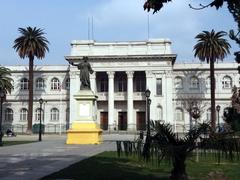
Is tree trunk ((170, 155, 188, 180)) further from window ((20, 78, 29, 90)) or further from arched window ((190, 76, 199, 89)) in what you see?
window ((20, 78, 29, 90))

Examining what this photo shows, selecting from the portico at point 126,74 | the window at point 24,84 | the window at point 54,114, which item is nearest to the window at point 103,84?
the portico at point 126,74

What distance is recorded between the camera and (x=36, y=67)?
90.1 m

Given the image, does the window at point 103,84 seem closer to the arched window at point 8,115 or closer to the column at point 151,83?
the column at point 151,83

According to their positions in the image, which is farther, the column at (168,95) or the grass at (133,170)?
the column at (168,95)

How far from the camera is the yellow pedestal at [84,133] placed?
35.4 metres

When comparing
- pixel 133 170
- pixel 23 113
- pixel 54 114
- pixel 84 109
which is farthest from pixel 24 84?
pixel 133 170

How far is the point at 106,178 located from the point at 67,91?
2978 inches

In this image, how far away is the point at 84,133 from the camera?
3559 centimetres

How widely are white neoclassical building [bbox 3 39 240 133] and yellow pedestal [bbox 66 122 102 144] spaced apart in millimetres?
44024

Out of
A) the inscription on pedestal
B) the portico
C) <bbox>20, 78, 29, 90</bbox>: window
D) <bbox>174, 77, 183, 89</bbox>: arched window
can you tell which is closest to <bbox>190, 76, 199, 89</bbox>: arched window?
<bbox>174, 77, 183, 89</bbox>: arched window

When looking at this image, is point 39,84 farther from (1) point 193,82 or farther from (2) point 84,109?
(2) point 84,109

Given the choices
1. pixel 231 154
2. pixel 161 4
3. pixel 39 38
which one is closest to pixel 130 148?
pixel 231 154

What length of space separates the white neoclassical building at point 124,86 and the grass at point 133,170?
199 feet

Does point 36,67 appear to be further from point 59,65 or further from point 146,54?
point 146,54
